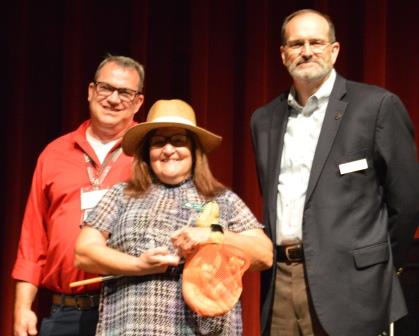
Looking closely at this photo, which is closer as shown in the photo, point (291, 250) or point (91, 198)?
point (291, 250)

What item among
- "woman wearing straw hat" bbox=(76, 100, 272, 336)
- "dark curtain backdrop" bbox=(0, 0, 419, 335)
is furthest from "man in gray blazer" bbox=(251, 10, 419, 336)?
"dark curtain backdrop" bbox=(0, 0, 419, 335)

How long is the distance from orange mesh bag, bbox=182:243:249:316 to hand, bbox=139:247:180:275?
0.16 ft

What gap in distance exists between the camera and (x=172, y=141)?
228 cm

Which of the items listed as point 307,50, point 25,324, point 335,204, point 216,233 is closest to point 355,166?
point 335,204

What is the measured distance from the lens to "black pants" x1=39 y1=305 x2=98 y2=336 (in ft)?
8.02

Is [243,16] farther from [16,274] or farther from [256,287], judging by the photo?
[16,274]

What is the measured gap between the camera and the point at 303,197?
7.64ft

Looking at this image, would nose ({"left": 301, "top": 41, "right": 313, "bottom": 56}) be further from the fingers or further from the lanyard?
the fingers

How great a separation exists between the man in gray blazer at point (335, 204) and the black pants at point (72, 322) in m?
0.58

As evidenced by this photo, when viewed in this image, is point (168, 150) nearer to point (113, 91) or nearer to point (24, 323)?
point (113, 91)

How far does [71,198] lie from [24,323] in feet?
1.51

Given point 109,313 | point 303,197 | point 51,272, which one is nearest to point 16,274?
point 51,272

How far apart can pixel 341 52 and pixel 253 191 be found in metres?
0.82

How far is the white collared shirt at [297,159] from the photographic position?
7.65 feet
